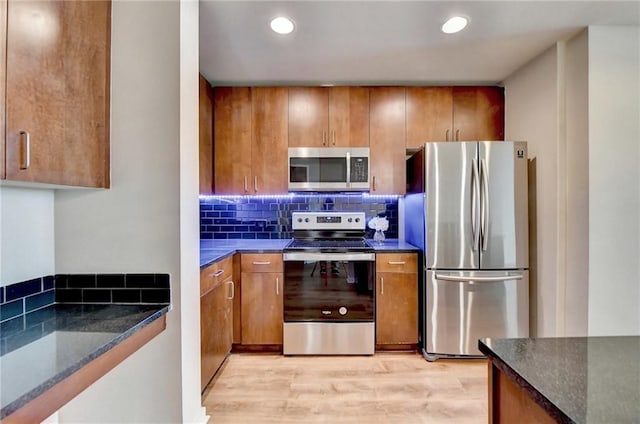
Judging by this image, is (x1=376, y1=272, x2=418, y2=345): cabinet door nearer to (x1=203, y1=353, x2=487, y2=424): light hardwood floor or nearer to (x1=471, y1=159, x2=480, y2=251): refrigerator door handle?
(x1=203, y1=353, x2=487, y2=424): light hardwood floor

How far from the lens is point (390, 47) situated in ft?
7.93

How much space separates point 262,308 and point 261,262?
377 millimetres

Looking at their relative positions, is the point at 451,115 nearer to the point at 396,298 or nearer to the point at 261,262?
the point at 396,298

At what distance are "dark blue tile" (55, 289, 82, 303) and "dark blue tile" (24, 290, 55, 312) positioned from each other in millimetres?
20

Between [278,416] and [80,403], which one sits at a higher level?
[80,403]

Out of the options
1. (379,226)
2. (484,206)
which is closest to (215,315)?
(379,226)

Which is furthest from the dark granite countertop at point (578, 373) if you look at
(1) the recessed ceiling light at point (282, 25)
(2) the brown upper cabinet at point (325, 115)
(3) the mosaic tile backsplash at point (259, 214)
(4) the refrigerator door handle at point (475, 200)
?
(3) the mosaic tile backsplash at point (259, 214)

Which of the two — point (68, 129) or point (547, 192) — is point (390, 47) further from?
point (68, 129)

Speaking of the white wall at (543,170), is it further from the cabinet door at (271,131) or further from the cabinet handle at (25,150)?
the cabinet handle at (25,150)

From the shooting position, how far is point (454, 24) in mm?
2125

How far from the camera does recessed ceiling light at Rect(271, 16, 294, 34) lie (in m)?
2.07

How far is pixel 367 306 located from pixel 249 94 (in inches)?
84.1

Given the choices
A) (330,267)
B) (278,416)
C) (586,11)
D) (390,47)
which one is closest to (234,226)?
(330,267)

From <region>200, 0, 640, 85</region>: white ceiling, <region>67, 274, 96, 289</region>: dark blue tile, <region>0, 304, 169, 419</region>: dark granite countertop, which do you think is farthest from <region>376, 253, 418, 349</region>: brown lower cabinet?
<region>67, 274, 96, 289</region>: dark blue tile
